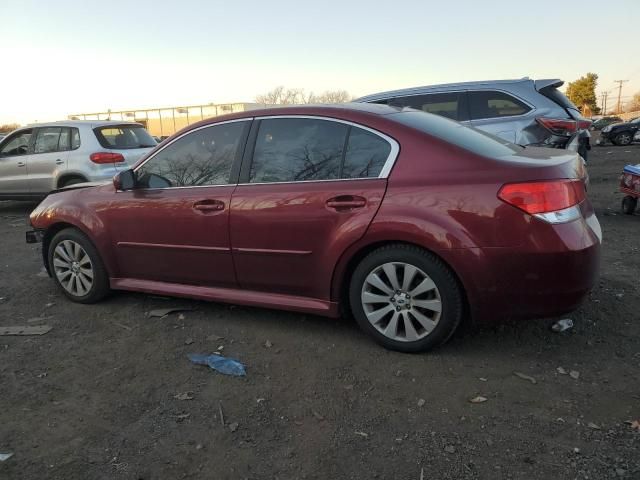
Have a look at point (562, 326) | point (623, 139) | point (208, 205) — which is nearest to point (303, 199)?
point (208, 205)

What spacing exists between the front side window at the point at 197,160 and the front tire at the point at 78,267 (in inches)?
33.7

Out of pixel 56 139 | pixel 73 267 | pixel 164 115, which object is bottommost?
pixel 73 267

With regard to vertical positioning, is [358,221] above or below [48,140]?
below

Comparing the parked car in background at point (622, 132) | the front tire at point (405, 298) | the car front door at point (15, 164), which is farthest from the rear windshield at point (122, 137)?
the parked car in background at point (622, 132)

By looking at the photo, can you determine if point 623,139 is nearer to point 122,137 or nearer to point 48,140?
point 122,137

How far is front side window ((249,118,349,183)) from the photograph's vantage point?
11.9 ft

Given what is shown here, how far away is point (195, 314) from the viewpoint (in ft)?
14.5

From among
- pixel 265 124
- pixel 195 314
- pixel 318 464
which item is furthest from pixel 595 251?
pixel 195 314

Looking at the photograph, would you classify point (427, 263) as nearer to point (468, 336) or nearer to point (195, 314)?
point (468, 336)

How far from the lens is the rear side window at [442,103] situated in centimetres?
727

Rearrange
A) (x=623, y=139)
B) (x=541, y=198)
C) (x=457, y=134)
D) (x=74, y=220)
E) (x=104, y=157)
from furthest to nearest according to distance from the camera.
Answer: (x=623, y=139) < (x=104, y=157) < (x=74, y=220) < (x=457, y=134) < (x=541, y=198)

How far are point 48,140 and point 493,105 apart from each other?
24.2ft

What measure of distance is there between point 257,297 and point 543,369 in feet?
6.48

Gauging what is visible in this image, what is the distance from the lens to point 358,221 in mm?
3408
